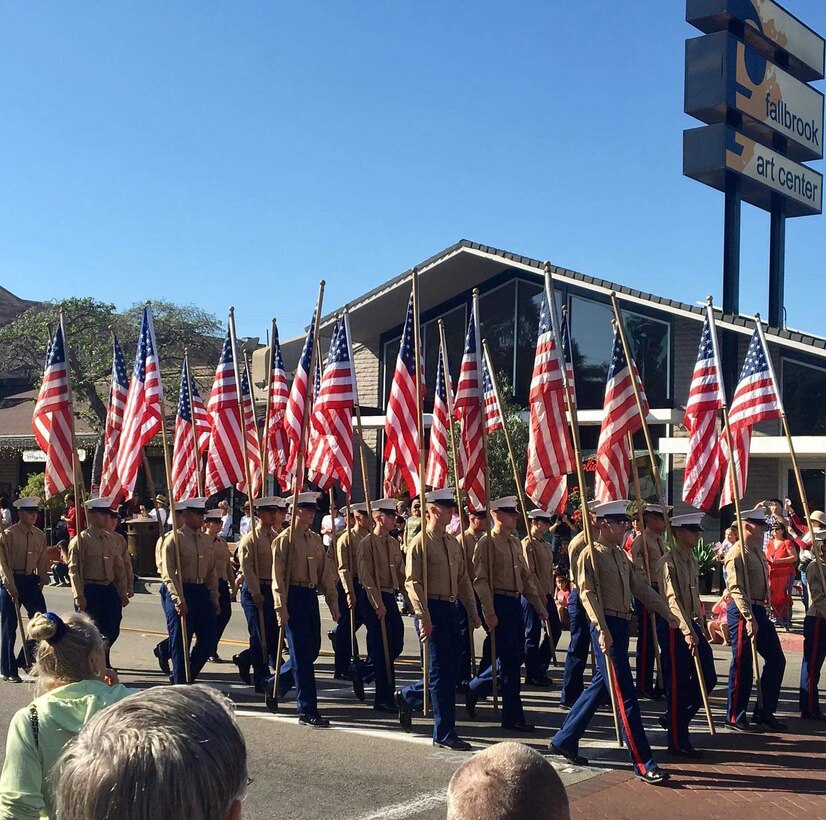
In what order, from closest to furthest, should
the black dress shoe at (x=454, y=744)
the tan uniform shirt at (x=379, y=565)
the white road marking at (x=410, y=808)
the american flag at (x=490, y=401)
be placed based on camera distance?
1. the white road marking at (x=410, y=808)
2. the black dress shoe at (x=454, y=744)
3. the tan uniform shirt at (x=379, y=565)
4. the american flag at (x=490, y=401)

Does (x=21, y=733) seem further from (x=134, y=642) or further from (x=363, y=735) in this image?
(x=134, y=642)

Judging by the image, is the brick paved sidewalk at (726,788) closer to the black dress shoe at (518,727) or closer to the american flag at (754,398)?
the black dress shoe at (518,727)

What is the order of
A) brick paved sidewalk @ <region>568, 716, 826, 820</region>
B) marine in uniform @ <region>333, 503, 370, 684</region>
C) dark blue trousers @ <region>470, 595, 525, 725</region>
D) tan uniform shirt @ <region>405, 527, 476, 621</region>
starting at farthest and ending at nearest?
1. marine in uniform @ <region>333, 503, 370, 684</region>
2. dark blue trousers @ <region>470, 595, 525, 725</region>
3. tan uniform shirt @ <region>405, 527, 476, 621</region>
4. brick paved sidewalk @ <region>568, 716, 826, 820</region>

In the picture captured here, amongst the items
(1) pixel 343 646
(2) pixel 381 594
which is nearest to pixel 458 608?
(2) pixel 381 594

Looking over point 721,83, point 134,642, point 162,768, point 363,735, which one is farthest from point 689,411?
point 721,83

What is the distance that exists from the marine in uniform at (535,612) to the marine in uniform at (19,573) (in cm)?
523

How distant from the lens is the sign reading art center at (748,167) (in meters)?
24.3

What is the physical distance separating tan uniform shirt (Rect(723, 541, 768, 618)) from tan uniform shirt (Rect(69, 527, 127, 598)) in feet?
19.9

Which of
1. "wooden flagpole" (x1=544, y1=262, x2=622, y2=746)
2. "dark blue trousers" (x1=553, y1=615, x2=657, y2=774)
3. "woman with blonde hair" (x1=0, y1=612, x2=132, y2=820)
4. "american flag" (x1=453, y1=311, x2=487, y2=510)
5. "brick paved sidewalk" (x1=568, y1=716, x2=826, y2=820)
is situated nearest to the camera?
"woman with blonde hair" (x1=0, y1=612, x2=132, y2=820)

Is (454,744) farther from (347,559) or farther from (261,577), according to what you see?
(347,559)

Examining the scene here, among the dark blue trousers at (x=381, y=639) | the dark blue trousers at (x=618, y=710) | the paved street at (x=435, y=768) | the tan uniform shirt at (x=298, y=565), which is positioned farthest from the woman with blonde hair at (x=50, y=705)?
the dark blue trousers at (x=381, y=639)

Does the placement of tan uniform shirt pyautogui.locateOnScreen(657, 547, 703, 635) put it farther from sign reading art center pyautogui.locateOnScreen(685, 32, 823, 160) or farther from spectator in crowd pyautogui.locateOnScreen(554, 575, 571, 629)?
sign reading art center pyautogui.locateOnScreen(685, 32, 823, 160)

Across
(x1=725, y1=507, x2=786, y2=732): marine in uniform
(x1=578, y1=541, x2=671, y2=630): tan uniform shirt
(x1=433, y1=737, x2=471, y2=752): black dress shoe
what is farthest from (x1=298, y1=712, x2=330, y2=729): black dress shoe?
(x1=725, y1=507, x2=786, y2=732): marine in uniform

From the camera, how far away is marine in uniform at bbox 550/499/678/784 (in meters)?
7.64
